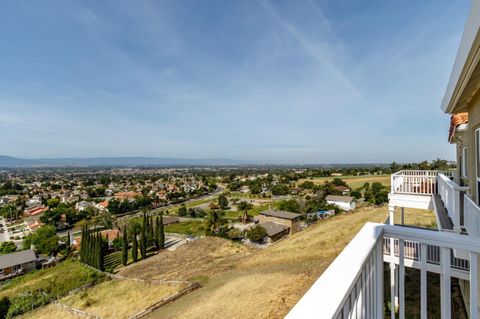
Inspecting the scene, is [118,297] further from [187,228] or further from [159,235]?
[187,228]

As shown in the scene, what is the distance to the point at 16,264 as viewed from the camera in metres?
23.5

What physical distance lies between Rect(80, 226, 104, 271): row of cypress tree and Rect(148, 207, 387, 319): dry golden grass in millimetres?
13693

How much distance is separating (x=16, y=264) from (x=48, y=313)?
15400mm

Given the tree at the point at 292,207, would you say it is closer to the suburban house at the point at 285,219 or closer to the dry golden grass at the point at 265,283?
the suburban house at the point at 285,219

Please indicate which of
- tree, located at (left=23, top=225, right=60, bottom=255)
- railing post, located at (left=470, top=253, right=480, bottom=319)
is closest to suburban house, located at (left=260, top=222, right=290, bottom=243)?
tree, located at (left=23, top=225, right=60, bottom=255)

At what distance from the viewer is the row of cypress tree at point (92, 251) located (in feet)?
68.8

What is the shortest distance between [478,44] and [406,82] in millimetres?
10170

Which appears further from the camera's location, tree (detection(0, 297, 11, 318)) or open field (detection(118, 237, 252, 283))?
tree (detection(0, 297, 11, 318))

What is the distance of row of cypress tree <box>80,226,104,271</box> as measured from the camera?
826 inches

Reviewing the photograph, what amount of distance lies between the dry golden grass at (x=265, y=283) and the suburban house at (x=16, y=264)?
890 inches

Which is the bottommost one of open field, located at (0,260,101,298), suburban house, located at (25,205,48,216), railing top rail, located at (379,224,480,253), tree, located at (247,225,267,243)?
suburban house, located at (25,205,48,216)

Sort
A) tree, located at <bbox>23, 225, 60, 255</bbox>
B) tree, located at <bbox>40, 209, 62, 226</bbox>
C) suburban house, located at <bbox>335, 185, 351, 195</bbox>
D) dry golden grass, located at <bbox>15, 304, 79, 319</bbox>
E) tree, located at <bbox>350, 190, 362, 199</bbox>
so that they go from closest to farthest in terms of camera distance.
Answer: dry golden grass, located at <bbox>15, 304, 79, 319</bbox> < tree, located at <bbox>23, 225, 60, 255</bbox> < tree, located at <bbox>40, 209, 62, 226</bbox> < tree, located at <bbox>350, 190, 362, 199</bbox> < suburban house, located at <bbox>335, 185, 351, 195</bbox>

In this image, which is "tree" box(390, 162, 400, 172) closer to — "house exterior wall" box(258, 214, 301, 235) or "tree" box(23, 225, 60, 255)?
"house exterior wall" box(258, 214, 301, 235)

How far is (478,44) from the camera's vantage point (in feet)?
6.18
